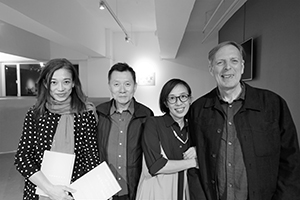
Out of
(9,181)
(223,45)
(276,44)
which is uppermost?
(276,44)

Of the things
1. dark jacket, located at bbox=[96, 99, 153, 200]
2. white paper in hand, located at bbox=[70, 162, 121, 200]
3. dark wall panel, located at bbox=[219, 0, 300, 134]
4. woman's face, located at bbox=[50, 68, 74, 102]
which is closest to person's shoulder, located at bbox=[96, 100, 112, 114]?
dark jacket, located at bbox=[96, 99, 153, 200]

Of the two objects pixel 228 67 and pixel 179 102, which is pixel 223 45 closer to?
pixel 228 67

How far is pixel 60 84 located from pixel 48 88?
9 centimetres

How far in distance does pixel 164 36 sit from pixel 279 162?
4.14m

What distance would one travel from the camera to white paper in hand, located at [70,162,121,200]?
1.23 m

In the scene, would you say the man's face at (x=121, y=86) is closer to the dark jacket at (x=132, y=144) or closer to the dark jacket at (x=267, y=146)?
the dark jacket at (x=132, y=144)

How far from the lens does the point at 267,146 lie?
1152 mm

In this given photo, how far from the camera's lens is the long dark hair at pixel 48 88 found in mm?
1276

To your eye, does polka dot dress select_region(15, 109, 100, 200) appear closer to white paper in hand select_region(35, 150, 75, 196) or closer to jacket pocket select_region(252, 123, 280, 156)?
white paper in hand select_region(35, 150, 75, 196)

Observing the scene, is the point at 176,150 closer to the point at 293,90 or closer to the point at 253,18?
the point at 293,90

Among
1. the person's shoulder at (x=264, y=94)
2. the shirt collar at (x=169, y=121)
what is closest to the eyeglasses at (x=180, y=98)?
the shirt collar at (x=169, y=121)

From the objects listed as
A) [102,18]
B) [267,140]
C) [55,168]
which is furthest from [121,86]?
[102,18]

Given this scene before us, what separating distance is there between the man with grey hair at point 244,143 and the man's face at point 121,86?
57 cm

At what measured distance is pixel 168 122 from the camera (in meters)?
1.41
